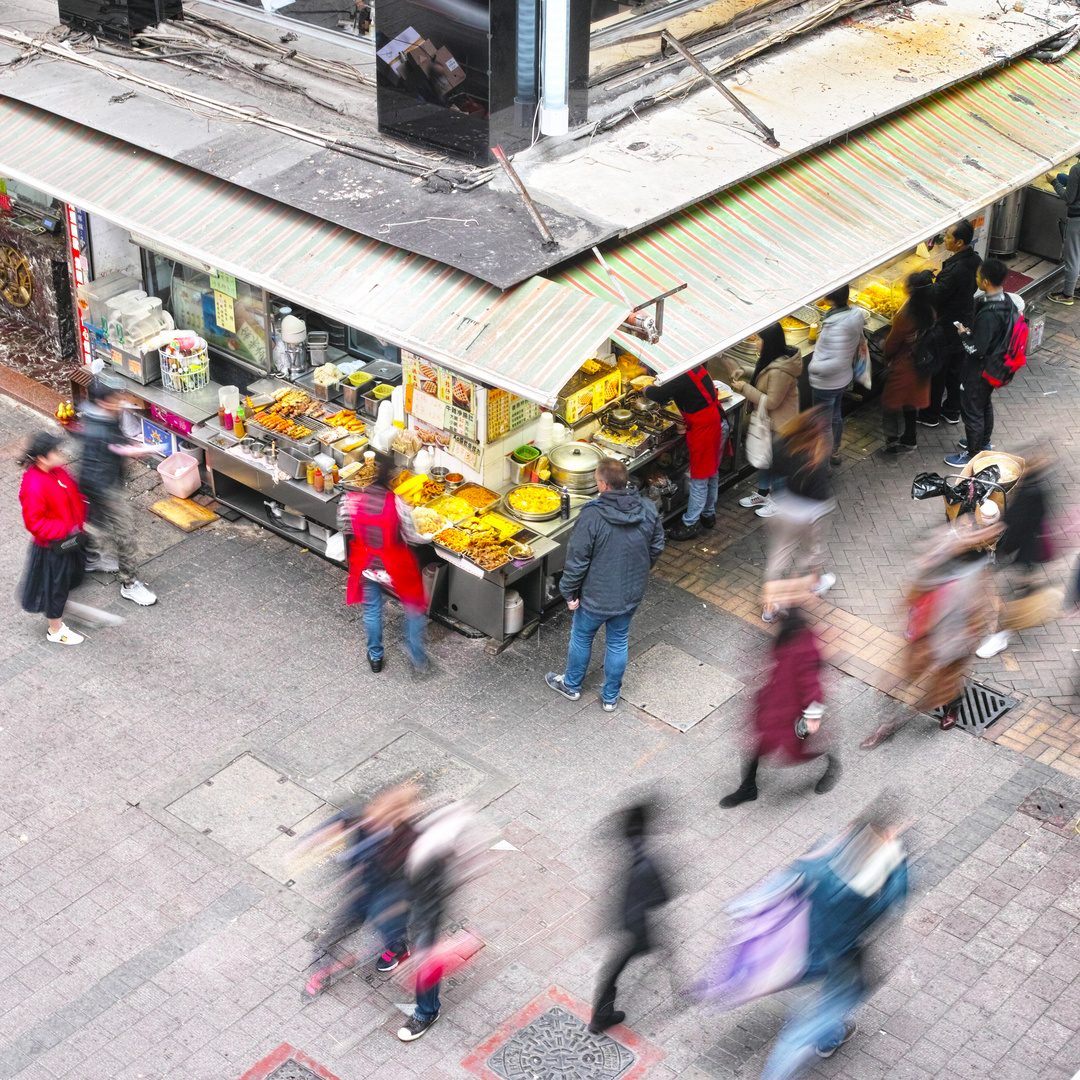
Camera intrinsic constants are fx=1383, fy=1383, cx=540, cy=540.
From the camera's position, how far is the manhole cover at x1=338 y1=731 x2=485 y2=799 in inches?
342

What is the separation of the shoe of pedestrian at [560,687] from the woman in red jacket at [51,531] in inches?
131

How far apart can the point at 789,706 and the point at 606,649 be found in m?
1.79

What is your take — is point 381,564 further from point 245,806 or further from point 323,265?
point 323,265

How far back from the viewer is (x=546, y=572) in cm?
993

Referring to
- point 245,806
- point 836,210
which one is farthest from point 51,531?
point 836,210

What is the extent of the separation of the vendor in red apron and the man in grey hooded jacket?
1.72 m

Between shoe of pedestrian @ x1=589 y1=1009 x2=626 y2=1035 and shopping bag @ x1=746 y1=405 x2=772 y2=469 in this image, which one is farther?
shopping bag @ x1=746 y1=405 x2=772 y2=469

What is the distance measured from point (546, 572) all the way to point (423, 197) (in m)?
2.77

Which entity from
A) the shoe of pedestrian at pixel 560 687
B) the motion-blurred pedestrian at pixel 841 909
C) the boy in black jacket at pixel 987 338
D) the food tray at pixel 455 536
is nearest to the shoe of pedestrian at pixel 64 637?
the food tray at pixel 455 536

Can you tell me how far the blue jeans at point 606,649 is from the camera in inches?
356

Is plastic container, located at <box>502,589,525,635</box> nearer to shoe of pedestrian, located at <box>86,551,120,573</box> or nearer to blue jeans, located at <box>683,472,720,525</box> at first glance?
blue jeans, located at <box>683,472,720,525</box>

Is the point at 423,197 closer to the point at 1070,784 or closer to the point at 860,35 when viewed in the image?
the point at 860,35

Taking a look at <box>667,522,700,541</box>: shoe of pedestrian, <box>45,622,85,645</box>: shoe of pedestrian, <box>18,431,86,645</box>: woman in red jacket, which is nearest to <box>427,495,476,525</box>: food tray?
<box>667,522,700,541</box>: shoe of pedestrian

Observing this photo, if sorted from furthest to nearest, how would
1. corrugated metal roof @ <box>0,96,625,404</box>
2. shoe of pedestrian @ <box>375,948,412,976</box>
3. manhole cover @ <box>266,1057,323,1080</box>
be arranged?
1. corrugated metal roof @ <box>0,96,625,404</box>
2. shoe of pedestrian @ <box>375,948,412,976</box>
3. manhole cover @ <box>266,1057,323,1080</box>
